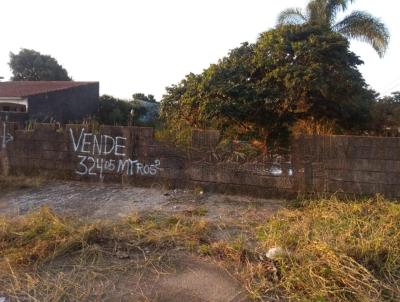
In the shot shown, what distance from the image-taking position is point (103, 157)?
7.94 m

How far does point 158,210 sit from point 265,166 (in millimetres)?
2042

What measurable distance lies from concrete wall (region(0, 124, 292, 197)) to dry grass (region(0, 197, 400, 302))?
1554 millimetres

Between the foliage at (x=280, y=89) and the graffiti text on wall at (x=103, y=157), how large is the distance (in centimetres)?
231

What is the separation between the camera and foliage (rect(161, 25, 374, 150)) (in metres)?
10.1

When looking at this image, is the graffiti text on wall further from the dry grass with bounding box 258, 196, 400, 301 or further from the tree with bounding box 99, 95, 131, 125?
the tree with bounding box 99, 95, 131, 125

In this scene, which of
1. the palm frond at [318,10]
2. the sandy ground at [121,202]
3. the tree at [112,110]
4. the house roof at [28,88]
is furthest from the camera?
the tree at [112,110]

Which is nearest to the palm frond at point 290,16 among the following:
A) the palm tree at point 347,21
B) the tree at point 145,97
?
the palm tree at point 347,21

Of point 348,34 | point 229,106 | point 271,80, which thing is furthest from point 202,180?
point 348,34

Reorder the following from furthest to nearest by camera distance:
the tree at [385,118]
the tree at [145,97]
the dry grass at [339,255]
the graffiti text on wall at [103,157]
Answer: the tree at [145,97], the tree at [385,118], the graffiti text on wall at [103,157], the dry grass at [339,255]

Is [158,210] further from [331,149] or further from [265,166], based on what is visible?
[331,149]

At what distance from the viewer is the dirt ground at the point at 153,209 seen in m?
3.45

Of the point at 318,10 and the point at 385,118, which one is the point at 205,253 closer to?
the point at 318,10

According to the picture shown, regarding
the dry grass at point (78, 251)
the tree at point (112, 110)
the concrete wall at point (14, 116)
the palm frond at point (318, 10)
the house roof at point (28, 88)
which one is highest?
the palm frond at point (318, 10)

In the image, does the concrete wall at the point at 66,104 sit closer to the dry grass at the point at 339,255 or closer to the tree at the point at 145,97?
the tree at the point at 145,97
